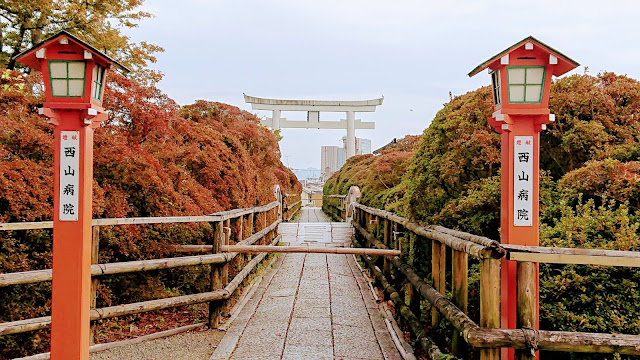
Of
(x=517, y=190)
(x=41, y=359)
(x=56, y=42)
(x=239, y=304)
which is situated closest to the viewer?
(x=517, y=190)

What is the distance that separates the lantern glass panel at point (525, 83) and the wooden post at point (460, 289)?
1.07 m

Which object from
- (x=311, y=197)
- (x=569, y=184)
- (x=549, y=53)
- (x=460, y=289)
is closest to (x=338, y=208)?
(x=569, y=184)

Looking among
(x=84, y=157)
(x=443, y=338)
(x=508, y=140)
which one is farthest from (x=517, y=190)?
(x=84, y=157)

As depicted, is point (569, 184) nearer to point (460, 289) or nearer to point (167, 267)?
point (460, 289)

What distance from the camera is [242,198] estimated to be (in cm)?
739

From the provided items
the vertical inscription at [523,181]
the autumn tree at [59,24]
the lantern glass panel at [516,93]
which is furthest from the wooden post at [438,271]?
the autumn tree at [59,24]

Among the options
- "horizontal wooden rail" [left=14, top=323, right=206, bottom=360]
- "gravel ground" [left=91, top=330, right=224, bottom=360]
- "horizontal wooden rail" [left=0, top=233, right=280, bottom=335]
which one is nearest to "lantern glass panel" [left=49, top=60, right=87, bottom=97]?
"horizontal wooden rail" [left=0, top=233, right=280, bottom=335]

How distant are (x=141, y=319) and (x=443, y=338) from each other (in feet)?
10.8

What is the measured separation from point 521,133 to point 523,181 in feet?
0.93

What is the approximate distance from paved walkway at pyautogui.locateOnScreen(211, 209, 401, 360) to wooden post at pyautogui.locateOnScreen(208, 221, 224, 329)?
8.7 inches

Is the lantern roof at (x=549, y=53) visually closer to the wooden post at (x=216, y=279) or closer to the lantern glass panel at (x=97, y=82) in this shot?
the lantern glass panel at (x=97, y=82)

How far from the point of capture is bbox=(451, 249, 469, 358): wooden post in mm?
3102

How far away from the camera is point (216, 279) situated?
16.0ft

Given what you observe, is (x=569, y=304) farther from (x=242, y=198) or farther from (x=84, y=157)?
(x=242, y=198)
